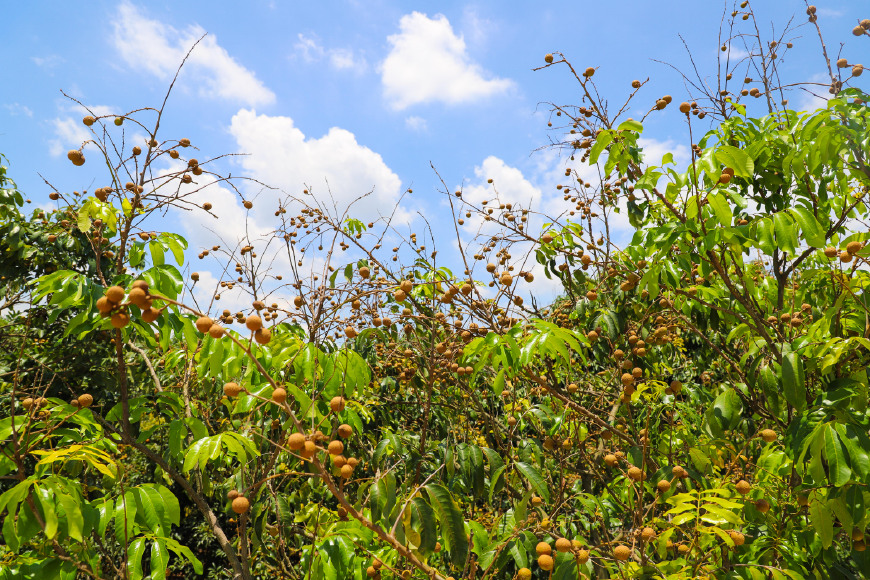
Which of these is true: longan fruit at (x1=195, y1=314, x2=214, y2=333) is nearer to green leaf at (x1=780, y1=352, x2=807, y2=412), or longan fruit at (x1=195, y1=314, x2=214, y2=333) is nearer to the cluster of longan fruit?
the cluster of longan fruit

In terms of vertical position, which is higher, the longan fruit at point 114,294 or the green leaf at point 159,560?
the longan fruit at point 114,294

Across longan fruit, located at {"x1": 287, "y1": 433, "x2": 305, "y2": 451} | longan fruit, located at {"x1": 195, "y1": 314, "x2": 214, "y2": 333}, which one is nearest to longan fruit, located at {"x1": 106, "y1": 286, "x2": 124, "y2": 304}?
longan fruit, located at {"x1": 195, "y1": 314, "x2": 214, "y2": 333}

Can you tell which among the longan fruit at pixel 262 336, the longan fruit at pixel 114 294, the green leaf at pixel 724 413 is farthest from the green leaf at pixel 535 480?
the longan fruit at pixel 114 294

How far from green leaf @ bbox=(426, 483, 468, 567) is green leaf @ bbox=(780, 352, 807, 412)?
1.16 metres

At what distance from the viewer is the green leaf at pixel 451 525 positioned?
4.87 feet

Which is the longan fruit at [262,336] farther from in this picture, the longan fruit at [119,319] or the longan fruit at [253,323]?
the longan fruit at [119,319]

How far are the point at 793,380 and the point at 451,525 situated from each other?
1.22 m

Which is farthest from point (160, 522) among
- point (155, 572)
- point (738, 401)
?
point (738, 401)

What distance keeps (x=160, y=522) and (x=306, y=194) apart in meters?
2.29

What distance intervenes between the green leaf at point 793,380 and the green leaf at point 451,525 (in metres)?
1.16

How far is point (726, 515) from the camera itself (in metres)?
1.36

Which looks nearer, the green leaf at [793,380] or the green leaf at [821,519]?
the green leaf at [821,519]

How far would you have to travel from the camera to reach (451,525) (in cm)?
149

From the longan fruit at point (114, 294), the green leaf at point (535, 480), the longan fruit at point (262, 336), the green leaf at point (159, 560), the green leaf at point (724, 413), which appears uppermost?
the longan fruit at point (114, 294)
